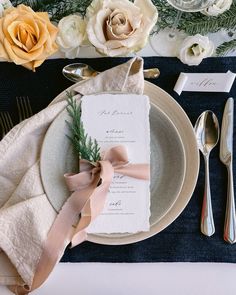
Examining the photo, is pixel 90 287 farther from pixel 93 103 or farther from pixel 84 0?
pixel 84 0

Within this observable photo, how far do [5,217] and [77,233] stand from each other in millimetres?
119

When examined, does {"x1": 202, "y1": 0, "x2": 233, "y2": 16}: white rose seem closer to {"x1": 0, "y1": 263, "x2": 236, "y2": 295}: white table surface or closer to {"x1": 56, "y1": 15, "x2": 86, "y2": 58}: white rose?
{"x1": 56, "y1": 15, "x2": 86, "y2": 58}: white rose

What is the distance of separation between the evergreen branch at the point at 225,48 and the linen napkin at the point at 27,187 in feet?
0.56

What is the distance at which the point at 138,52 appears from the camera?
2.74 ft

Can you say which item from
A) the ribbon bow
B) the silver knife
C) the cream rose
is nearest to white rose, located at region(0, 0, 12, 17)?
the cream rose

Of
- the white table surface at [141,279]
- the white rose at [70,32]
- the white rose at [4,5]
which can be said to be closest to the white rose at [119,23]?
the white rose at [70,32]

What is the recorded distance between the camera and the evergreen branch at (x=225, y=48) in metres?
0.83

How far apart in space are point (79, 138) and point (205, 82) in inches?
10.3

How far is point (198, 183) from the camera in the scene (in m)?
0.79

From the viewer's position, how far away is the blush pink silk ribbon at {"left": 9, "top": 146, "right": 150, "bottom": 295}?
2.32 feet

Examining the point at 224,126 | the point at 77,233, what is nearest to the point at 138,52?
the point at 224,126

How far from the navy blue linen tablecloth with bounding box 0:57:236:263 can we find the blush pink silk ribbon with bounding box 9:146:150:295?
0.24 ft

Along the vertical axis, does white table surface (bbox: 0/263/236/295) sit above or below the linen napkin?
below

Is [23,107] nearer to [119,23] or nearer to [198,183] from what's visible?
[119,23]
